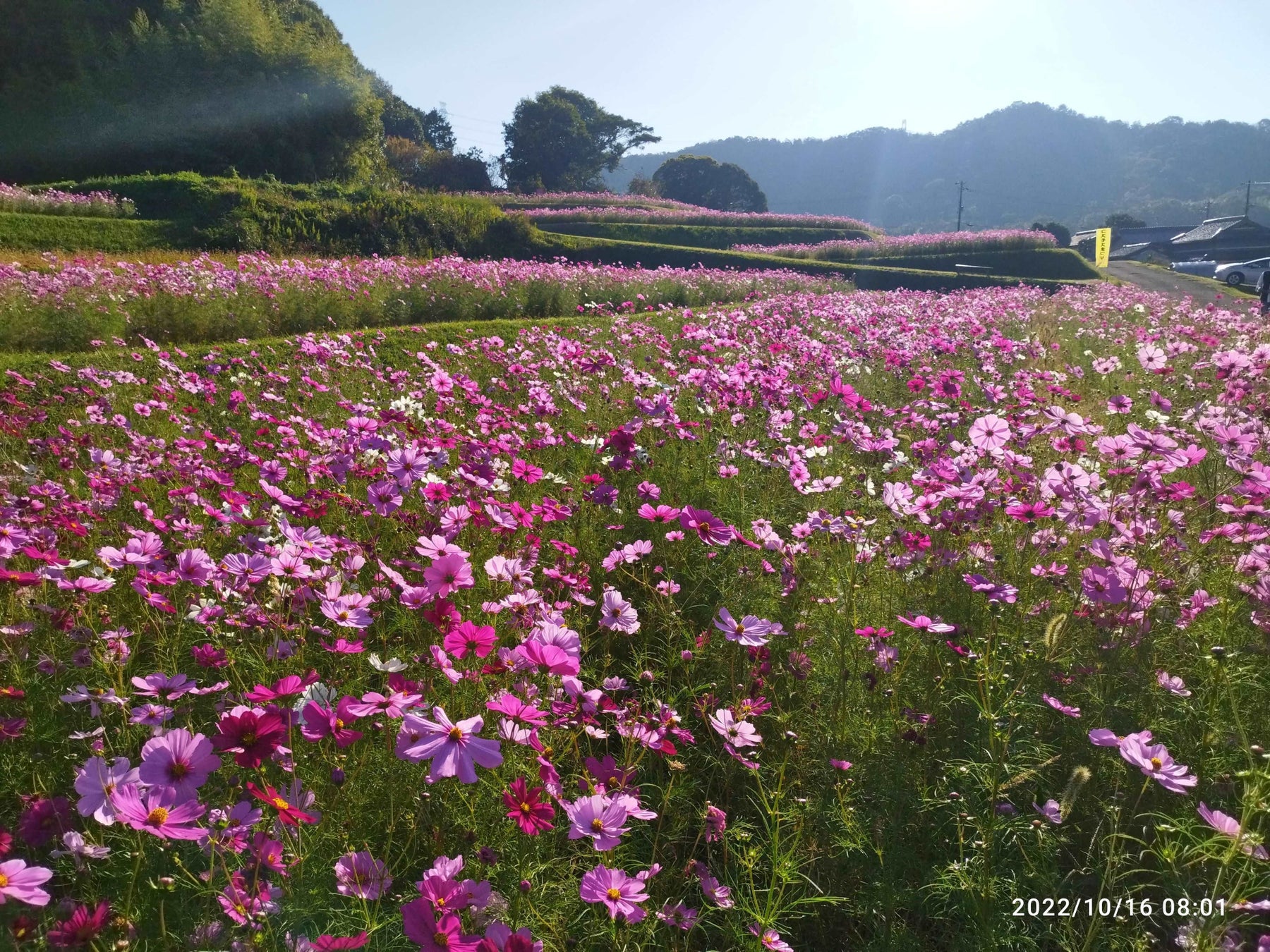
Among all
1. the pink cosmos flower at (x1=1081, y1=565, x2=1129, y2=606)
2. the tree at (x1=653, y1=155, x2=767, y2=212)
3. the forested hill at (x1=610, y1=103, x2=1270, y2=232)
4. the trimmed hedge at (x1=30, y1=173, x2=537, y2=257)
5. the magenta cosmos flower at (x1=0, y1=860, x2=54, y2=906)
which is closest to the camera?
the magenta cosmos flower at (x1=0, y1=860, x2=54, y2=906)

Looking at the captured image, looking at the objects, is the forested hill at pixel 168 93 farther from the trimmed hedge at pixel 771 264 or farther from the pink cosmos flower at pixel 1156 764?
the pink cosmos flower at pixel 1156 764

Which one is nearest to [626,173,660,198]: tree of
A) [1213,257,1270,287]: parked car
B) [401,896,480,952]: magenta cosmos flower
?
[1213,257,1270,287]: parked car

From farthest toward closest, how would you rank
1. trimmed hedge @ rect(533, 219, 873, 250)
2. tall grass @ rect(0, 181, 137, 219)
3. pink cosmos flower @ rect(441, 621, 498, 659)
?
trimmed hedge @ rect(533, 219, 873, 250)
tall grass @ rect(0, 181, 137, 219)
pink cosmos flower @ rect(441, 621, 498, 659)

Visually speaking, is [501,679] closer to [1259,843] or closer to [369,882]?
[369,882]

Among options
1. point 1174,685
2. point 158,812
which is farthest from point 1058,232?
point 158,812

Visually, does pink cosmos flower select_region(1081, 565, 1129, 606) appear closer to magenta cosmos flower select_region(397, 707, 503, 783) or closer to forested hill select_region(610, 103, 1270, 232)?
magenta cosmos flower select_region(397, 707, 503, 783)

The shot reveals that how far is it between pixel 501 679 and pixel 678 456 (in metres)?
2.08

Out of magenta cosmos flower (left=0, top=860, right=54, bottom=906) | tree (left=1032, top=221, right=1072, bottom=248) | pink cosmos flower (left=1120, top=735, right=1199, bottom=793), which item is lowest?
pink cosmos flower (left=1120, top=735, right=1199, bottom=793)

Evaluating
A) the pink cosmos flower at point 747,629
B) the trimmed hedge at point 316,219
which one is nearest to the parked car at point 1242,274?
the trimmed hedge at point 316,219

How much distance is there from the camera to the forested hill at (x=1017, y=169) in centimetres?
11906

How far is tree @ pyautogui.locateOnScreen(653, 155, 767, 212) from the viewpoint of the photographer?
51906 millimetres

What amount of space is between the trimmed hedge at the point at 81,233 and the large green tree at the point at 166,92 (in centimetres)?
1033

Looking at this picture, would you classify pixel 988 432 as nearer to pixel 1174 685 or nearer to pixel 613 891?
pixel 1174 685

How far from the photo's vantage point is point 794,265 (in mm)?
18906
